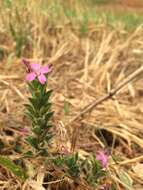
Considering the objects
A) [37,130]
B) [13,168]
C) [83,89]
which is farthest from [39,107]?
[83,89]

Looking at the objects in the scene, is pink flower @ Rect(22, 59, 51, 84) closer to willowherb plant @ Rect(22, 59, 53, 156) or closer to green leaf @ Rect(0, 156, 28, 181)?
willowherb plant @ Rect(22, 59, 53, 156)

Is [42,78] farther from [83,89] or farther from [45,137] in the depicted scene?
[83,89]

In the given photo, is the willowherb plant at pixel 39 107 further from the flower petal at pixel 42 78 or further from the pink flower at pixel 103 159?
the pink flower at pixel 103 159

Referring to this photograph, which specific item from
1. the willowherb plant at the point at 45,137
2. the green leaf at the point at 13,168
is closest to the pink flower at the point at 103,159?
the willowherb plant at the point at 45,137

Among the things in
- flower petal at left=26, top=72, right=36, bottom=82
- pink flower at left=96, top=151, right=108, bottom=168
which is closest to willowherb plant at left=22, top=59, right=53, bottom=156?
flower petal at left=26, top=72, right=36, bottom=82

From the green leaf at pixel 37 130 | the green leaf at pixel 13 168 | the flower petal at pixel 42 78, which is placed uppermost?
the flower petal at pixel 42 78
